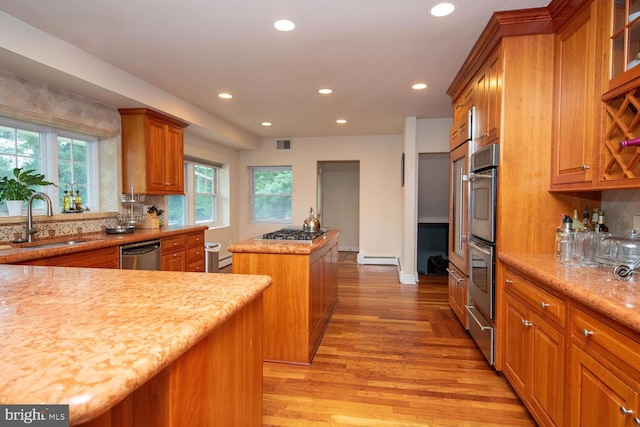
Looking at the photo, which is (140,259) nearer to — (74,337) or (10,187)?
(10,187)

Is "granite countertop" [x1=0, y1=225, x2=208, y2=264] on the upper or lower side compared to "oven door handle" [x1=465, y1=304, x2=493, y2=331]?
upper

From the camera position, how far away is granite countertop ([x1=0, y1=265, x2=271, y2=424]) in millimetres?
581

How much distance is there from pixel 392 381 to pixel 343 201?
6070mm

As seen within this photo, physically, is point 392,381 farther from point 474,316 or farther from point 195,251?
point 195,251

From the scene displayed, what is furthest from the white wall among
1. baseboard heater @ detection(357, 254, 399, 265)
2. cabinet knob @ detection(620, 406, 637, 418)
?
cabinet knob @ detection(620, 406, 637, 418)

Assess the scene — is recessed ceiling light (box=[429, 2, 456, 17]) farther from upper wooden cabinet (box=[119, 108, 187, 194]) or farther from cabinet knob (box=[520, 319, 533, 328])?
upper wooden cabinet (box=[119, 108, 187, 194])

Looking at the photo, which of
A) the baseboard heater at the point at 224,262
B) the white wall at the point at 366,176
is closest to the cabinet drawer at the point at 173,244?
the baseboard heater at the point at 224,262

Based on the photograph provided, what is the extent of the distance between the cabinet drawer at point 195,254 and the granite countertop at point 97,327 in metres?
2.87

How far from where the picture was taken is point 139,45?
109 inches

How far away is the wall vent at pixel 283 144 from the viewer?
679cm

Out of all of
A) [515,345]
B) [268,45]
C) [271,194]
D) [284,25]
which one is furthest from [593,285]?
[271,194]

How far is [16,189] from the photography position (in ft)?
9.25

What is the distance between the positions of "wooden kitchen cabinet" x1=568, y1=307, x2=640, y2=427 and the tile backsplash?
1011mm

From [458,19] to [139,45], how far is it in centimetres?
244
